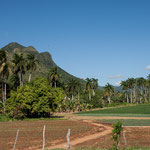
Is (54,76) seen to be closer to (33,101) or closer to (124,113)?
(124,113)

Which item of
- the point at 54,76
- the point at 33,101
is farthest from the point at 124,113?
the point at 54,76

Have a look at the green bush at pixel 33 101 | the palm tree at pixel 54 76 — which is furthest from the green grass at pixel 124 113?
the palm tree at pixel 54 76

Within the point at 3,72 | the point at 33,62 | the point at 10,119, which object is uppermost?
the point at 33,62

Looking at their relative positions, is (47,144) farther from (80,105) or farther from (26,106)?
(80,105)

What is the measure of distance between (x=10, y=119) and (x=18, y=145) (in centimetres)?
2717

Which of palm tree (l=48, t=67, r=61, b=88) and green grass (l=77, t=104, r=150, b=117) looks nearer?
green grass (l=77, t=104, r=150, b=117)

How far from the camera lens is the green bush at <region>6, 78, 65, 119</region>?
47.8 meters

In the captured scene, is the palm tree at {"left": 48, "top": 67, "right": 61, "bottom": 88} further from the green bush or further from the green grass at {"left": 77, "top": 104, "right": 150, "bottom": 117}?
the green bush

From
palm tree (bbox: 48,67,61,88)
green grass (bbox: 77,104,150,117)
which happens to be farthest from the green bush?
palm tree (bbox: 48,67,61,88)

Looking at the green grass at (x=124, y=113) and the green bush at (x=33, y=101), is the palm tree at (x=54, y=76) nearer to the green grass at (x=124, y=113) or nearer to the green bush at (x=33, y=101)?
the green grass at (x=124, y=113)

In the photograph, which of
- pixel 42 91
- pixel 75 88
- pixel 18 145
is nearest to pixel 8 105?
pixel 42 91

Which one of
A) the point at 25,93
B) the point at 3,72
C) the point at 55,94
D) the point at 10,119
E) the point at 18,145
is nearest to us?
the point at 18,145

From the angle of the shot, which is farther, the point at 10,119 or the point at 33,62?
the point at 33,62

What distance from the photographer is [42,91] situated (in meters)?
50.5
